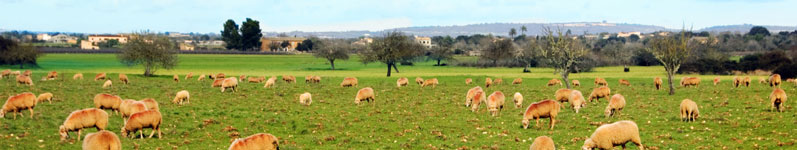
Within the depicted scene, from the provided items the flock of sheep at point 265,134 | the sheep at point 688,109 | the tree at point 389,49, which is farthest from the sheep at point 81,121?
the tree at point 389,49

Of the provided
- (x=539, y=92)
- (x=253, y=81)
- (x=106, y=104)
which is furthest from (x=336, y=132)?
(x=253, y=81)

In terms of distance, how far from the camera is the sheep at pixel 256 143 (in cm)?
1499

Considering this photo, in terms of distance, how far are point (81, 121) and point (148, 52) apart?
45.5m

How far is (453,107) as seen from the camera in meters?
29.3

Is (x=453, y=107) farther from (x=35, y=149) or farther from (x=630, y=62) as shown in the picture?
(x=630, y=62)

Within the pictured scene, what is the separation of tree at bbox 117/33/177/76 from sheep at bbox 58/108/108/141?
44.7 m

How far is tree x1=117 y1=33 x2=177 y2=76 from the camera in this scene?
6166 centimetres

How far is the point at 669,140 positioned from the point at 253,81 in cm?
3754

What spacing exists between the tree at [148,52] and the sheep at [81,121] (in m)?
44.7

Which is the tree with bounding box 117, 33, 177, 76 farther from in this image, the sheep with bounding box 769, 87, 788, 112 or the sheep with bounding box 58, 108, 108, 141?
the sheep with bounding box 769, 87, 788, 112

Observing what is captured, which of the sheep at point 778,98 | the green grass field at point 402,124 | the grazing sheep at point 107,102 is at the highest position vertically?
the sheep at point 778,98

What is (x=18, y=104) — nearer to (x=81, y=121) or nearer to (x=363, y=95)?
(x=81, y=121)

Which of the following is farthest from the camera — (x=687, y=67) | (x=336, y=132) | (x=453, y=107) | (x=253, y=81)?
(x=687, y=67)

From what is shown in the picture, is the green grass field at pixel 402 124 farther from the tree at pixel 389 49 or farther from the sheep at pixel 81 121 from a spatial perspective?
the tree at pixel 389 49
